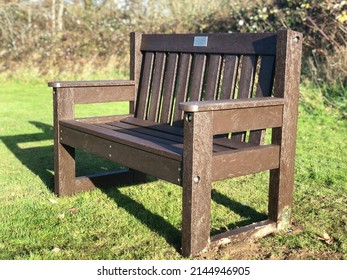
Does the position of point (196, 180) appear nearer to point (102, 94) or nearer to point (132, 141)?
point (132, 141)

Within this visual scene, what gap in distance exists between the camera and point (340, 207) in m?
3.62

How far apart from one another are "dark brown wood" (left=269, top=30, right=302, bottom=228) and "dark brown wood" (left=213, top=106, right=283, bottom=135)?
0.09 m

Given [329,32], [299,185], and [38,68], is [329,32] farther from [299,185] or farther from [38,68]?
[38,68]

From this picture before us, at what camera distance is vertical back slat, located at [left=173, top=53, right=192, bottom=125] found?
3.77 meters

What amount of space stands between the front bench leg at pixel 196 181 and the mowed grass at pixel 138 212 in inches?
5.7

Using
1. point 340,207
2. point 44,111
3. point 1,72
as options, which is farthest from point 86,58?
point 340,207

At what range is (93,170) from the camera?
4.71 m

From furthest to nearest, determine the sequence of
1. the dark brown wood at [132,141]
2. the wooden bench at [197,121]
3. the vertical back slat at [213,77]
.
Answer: the vertical back slat at [213,77] → the dark brown wood at [132,141] → the wooden bench at [197,121]

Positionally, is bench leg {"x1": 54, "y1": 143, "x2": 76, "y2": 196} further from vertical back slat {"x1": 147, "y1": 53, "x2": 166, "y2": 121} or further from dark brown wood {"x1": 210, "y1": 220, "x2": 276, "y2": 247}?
dark brown wood {"x1": 210, "y1": 220, "x2": 276, "y2": 247}

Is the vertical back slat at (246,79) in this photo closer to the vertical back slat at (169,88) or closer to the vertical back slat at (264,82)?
the vertical back slat at (264,82)

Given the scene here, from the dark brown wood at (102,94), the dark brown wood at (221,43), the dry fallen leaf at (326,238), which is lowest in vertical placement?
the dry fallen leaf at (326,238)

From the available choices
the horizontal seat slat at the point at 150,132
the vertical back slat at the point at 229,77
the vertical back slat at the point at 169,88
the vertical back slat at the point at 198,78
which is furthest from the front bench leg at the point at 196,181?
the vertical back slat at the point at 169,88

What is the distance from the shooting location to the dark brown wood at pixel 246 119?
8.88 ft

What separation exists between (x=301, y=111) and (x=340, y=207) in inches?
155
